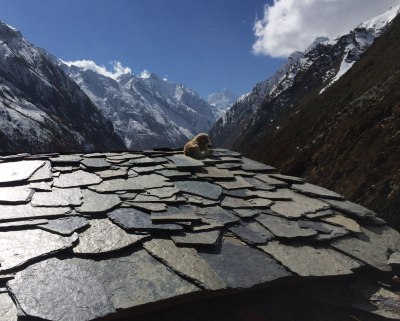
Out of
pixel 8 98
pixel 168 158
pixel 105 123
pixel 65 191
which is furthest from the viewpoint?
pixel 105 123

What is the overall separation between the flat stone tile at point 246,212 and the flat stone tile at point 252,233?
164 mm

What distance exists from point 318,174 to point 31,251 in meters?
30.5

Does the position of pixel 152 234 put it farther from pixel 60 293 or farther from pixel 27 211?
pixel 27 211

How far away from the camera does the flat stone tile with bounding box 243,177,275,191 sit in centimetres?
709

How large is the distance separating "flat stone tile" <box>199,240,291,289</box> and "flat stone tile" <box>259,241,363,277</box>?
14 cm

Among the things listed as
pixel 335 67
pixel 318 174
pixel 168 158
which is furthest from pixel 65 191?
pixel 335 67

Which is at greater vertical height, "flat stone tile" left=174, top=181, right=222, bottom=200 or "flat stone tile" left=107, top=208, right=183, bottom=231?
"flat stone tile" left=174, top=181, right=222, bottom=200

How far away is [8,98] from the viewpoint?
120 m

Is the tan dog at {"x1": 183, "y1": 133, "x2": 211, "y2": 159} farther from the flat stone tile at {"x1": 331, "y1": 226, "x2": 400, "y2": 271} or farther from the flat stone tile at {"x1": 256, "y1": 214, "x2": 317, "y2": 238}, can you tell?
the flat stone tile at {"x1": 331, "y1": 226, "x2": 400, "y2": 271}

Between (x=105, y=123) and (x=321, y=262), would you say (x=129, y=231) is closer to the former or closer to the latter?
(x=321, y=262)

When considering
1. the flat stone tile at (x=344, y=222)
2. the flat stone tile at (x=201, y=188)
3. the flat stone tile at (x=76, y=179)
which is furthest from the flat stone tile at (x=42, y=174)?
the flat stone tile at (x=344, y=222)

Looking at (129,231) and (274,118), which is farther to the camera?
(274,118)

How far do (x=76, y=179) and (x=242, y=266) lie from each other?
3181 millimetres

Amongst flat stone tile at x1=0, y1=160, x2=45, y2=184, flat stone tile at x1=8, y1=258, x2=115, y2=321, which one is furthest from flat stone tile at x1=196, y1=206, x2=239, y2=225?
flat stone tile at x1=0, y1=160, x2=45, y2=184
